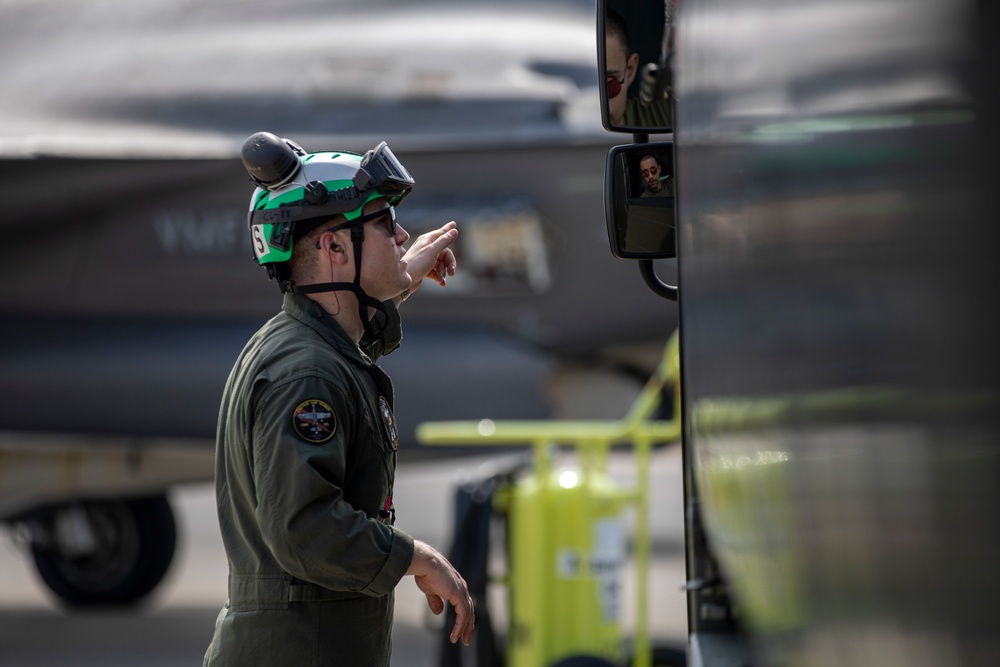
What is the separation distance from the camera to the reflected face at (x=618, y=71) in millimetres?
3186

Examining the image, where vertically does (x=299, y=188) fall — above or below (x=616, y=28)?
below

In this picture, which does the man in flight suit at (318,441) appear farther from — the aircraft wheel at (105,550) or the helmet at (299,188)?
the aircraft wheel at (105,550)

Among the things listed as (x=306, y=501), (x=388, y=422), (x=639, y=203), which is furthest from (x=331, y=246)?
(x=639, y=203)

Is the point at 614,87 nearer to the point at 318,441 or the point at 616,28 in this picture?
Result: the point at 616,28

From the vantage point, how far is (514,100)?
8.22m

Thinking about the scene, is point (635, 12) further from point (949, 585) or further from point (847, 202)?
point (949, 585)

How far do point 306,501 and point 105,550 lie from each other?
691 centimetres

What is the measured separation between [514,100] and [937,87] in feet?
25.5

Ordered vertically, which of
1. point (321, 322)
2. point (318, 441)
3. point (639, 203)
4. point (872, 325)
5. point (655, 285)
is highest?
point (639, 203)

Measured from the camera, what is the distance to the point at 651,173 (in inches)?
131

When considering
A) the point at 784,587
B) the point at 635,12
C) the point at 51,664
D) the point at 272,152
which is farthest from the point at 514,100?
the point at 784,587

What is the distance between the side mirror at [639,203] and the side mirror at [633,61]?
82 mm

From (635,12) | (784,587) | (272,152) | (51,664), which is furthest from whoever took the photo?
(51,664)

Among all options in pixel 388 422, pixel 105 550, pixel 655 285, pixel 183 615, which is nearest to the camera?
pixel 388 422
